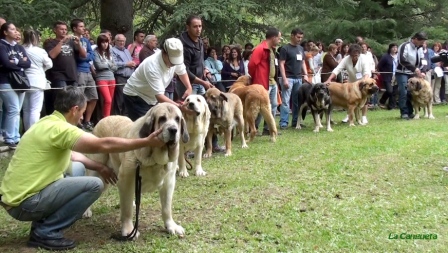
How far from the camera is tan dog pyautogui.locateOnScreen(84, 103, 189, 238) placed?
3.77 metres

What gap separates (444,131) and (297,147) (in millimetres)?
3295

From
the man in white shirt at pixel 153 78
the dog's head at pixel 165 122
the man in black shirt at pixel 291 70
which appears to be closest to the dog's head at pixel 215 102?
the man in white shirt at pixel 153 78

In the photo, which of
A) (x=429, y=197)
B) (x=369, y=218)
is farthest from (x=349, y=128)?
(x=369, y=218)

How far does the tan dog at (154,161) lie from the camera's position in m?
3.77

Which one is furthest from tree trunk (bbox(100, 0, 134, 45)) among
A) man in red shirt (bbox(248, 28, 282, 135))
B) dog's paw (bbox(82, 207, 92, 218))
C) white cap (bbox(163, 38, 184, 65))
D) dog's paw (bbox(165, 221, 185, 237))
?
dog's paw (bbox(165, 221, 185, 237))

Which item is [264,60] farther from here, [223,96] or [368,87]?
[368,87]

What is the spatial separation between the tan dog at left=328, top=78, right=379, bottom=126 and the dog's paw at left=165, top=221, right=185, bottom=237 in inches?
304

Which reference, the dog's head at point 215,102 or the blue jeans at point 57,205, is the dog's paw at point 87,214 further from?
the dog's head at point 215,102

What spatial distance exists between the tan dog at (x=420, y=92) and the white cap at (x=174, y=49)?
26.7 feet

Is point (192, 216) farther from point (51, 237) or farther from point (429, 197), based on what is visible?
point (429, 197)

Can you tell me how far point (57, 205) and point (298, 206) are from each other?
2410 millimetres

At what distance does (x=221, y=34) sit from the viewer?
40.3ft

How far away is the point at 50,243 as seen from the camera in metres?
3.79

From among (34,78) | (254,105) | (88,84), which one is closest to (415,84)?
(254,105)
